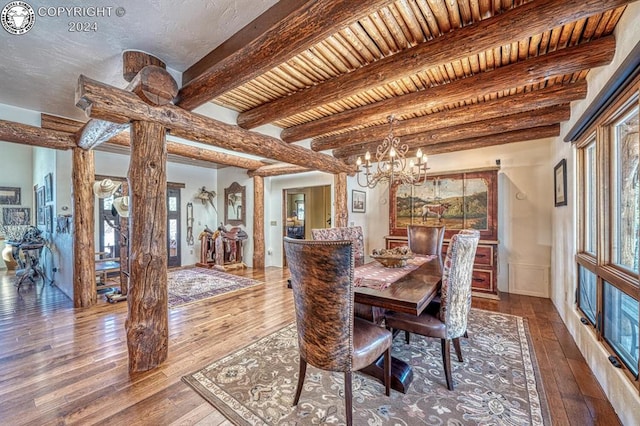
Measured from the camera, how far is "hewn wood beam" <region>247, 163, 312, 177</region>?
5750 millimetres

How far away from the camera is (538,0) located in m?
1.52

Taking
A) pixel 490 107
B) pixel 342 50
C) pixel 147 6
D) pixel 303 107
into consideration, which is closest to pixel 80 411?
pixel 147 6

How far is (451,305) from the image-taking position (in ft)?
6.44

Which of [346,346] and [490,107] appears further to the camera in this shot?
[490,107]

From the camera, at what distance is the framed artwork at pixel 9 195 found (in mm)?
6164

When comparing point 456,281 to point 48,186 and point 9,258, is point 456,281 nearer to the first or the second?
point 48,186

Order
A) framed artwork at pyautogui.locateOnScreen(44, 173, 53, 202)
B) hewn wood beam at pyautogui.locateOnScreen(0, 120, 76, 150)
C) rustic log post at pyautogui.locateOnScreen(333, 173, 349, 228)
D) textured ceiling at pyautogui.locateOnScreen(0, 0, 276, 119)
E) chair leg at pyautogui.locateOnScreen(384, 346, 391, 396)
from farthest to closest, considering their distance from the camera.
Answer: rustic log post at pyautogui.locateOnScreen(333, 173, 349, 228), framed artwork at pyautogui.locateOnScreen(44, 173, 53, 202), hewn wood beam at pyautogui.locateOnScreen(0, 120, 76, 150), chair leg at pyautogui.locateOnScreen(384, 346, 391, 396), textured ceiling at pyautogui.locateOnScreen(0, 0, 276, 119)

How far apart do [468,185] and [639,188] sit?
286 cm

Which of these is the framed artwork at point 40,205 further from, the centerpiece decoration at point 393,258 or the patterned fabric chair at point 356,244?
the centerpiece decoration at point 393,258

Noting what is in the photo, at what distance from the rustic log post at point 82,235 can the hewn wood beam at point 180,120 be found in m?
2.32

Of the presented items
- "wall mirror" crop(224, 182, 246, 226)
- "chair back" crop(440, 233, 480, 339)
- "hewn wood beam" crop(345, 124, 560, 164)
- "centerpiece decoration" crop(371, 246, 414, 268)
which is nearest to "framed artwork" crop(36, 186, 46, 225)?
"wall mirror" crop(224, 182, 246, 226)

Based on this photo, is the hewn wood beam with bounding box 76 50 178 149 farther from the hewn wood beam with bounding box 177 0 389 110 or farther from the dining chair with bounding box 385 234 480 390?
the dining chair with bounding box 385 234 480 390

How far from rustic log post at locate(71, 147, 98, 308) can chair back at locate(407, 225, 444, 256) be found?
4799 mm

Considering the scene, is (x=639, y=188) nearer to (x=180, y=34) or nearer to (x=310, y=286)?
(x=310, y=286)
